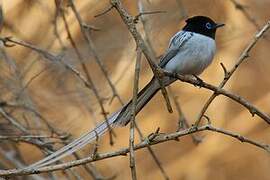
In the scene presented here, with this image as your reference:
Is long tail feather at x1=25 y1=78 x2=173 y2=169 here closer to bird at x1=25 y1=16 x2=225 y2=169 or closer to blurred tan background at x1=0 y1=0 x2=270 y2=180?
bird at x1=25 y1=16 x2=225 y2=169

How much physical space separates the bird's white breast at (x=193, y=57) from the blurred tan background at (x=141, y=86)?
3.30 ft

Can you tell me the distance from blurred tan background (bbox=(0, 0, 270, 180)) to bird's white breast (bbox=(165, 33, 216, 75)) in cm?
101

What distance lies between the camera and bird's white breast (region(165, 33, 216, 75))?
1.86 meters

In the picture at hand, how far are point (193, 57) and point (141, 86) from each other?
1.19 meters

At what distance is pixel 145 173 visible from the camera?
3207mm

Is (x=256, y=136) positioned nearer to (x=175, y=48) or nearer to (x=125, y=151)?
(x=175, y=48)

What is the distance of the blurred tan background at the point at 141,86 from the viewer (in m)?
2.99

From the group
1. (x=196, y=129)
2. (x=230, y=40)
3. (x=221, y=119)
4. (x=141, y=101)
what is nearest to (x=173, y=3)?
(x=230, y=40)

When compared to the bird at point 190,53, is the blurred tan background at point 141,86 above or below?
above

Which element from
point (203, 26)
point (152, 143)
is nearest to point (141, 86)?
point (203, 26)

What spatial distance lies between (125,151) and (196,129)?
0.16 m

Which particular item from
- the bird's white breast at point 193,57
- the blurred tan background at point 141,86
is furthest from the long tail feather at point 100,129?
the blurred tan background at point 141,86

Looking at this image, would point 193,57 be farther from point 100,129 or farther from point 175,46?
point 100,129

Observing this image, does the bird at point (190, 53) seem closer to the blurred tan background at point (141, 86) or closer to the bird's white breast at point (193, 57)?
the bird's white breast at point (193, 57)
